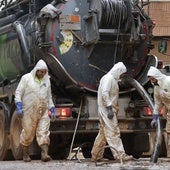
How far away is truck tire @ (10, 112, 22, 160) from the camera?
1210cm

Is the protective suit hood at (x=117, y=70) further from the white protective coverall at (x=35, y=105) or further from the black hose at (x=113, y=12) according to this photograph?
the white protective coverall at (x=35, y=105)

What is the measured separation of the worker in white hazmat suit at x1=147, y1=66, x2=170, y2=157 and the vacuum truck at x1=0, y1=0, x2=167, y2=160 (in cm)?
28

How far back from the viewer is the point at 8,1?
49.1ft

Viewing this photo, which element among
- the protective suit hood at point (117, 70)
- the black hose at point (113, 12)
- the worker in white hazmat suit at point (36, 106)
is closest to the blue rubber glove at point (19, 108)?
the worker in white hazmat suit at point (36, 106)

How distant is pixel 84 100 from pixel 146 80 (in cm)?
122

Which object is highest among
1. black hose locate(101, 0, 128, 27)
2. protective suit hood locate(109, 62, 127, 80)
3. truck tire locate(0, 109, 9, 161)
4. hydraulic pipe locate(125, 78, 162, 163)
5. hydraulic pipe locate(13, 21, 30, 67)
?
black hose locate(101, 0, 128, 27)

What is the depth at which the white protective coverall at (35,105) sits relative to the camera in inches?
442

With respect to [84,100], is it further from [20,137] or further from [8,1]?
[8,1]

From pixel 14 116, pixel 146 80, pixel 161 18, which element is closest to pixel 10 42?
pixel 14 116

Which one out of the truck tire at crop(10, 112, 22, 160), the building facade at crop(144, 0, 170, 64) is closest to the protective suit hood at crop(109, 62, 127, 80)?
the truck tire at crop(10, 112, 22, 160)

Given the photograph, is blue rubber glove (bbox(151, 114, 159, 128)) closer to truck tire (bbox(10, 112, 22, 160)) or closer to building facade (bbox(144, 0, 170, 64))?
truck tire (bbox(10, 112, 22, 160))

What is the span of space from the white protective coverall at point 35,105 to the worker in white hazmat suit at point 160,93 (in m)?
1.73

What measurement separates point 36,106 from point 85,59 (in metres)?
1.24

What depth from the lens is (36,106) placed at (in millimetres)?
11289
